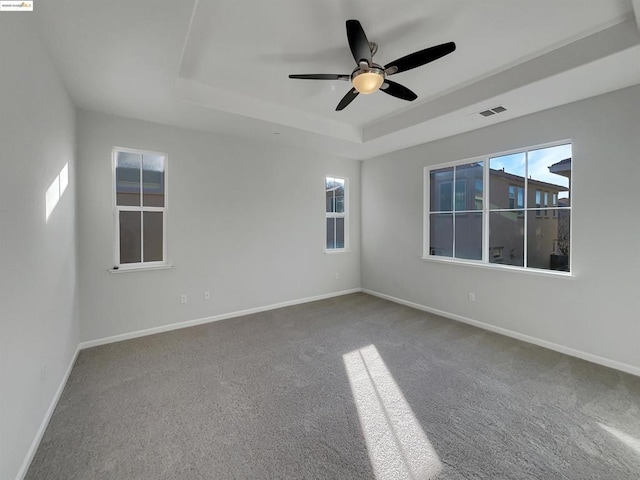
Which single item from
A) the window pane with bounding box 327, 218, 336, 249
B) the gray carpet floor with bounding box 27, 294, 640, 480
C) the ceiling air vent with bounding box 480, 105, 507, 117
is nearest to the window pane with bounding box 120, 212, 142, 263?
the gray carpet floor with bounding box 27, 294, 640, 480

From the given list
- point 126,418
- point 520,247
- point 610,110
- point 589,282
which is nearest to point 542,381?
point 589,282

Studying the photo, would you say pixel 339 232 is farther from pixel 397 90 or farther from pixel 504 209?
pixel 397 90

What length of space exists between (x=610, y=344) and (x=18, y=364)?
15.6 ft

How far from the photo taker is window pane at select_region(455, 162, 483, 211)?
3908mm

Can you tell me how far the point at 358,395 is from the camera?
233 centimetres

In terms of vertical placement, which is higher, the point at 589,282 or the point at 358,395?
the point at 589,282

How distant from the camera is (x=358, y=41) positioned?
1.97 meters

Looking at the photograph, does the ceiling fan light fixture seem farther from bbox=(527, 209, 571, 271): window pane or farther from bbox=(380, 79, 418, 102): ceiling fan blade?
bbox=(527, 209, 571, 271): window pane

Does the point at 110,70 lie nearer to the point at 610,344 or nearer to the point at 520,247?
the point at 520,247

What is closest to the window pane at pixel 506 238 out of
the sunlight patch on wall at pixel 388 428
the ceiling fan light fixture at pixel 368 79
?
the sunlight patch on wall at pixel 388 428

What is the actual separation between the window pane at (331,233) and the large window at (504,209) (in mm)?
1719

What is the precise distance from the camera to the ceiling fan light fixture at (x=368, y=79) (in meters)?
2.17

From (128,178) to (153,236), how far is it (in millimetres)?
774

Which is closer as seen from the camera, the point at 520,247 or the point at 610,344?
the point at 610,344
